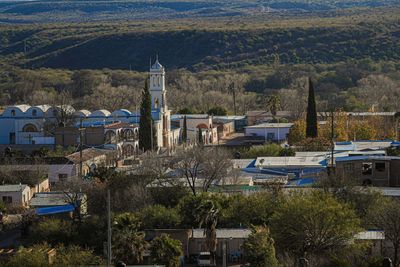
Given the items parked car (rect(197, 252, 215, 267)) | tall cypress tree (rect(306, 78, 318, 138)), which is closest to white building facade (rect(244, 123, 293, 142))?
tall cypress tree (rect(306, 78, 318, 138))

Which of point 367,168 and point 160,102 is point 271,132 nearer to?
point 160,102

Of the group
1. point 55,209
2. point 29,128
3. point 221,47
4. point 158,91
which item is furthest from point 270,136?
point 221,47

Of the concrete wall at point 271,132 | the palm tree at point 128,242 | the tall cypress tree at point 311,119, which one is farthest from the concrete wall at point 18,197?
the concrete wall at point 271,132

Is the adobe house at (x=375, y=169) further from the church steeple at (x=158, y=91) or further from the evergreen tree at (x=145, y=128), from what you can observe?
the church steeple at (x=158, y=91)

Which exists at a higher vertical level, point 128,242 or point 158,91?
point 158,91

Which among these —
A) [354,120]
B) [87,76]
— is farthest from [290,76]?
[354,120]

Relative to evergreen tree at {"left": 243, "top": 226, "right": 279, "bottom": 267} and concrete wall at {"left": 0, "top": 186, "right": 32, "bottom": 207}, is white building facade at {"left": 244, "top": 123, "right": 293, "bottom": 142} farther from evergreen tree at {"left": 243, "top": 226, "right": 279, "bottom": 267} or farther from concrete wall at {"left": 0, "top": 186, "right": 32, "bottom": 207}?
evergreen tree at {"left": 243, "top": 226, "right": 279, "bottom": 267}
